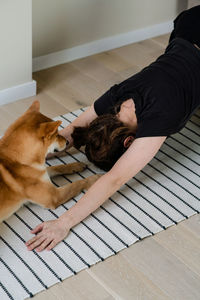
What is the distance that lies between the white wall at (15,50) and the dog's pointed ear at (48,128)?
93 cm

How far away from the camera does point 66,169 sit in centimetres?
244

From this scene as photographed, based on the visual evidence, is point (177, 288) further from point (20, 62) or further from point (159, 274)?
point (20, 62)

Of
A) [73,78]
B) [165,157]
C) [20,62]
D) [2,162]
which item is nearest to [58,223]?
[2,162]

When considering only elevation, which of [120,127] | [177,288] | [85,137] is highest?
[120,127]

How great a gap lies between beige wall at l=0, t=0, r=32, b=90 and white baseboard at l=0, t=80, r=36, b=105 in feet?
0.07

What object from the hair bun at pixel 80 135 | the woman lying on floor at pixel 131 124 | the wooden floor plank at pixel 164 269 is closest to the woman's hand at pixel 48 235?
the woman lying on floor at pixel 131 124

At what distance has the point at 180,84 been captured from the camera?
7.44 ft

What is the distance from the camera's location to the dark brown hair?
219cm

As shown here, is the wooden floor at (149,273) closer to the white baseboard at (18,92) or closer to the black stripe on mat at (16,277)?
the black stripe on mat at (16,277)

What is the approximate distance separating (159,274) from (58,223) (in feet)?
1.42

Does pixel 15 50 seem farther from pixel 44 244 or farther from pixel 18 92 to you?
pixel 44 244

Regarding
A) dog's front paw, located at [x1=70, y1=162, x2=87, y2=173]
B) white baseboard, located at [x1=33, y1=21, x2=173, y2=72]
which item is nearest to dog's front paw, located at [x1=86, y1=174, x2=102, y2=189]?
dog's front paw, located at [x1=70, y1=162, x2=87, y2=173]

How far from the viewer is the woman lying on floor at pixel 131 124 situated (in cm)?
211

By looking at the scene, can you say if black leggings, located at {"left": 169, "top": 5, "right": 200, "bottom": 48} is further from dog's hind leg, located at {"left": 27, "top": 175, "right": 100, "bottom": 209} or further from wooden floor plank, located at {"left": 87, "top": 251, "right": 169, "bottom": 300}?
wooden floor plank, located at {"left": 87, "top": 251, "right": 169, "bottom": 300}
